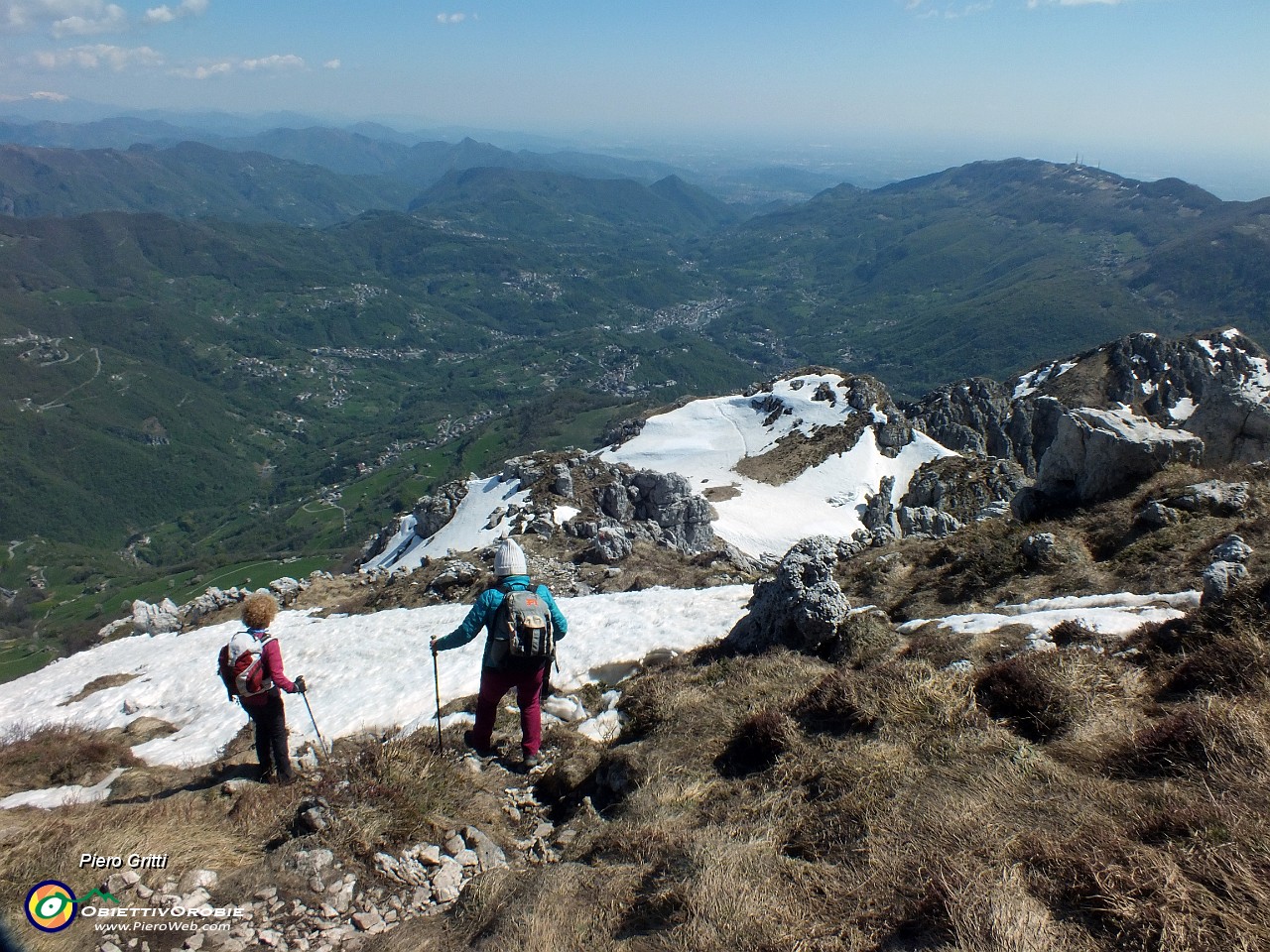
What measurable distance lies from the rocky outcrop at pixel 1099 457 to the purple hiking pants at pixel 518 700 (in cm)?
1588

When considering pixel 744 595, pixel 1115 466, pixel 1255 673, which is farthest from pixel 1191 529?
pixel 744 595

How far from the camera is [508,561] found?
984 centimetres

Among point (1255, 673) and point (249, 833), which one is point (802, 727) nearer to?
point (1255, 673)

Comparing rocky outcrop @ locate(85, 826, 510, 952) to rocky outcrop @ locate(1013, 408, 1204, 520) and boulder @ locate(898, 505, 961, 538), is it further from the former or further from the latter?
boulder @ locate(898, 505, 961, 538)

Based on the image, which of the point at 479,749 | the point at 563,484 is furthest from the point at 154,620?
the point at 479,749

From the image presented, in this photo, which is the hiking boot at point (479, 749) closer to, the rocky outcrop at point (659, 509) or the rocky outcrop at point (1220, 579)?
the rocky outcrop at point (1220, 579)

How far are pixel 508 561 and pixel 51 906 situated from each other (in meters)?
5.76

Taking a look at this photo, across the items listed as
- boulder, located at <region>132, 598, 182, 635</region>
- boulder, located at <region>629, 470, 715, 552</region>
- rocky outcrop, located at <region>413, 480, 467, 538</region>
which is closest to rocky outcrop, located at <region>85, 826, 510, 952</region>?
boulder, located at <region>132, 598, 182, 635</region>

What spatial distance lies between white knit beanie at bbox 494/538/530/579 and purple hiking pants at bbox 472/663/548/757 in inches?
54.9

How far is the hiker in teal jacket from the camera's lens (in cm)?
953

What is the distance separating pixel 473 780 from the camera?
9.14 meters

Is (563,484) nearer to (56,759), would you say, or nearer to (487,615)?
(56,759)

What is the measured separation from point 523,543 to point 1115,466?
25276mm

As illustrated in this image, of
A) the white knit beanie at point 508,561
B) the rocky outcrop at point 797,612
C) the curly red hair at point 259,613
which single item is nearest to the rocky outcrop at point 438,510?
the rocky outcrop at point 797,612
